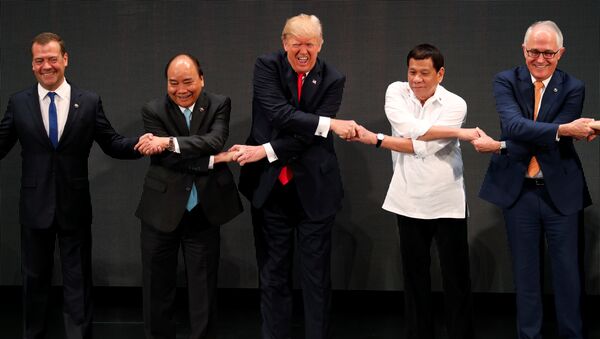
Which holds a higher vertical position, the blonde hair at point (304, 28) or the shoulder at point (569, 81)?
the blonde hair at point (304, 28)

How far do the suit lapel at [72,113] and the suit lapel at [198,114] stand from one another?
0.65 metres

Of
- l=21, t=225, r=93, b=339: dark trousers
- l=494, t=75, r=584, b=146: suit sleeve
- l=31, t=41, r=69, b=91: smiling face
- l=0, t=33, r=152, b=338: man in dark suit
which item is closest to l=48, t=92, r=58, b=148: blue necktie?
l=0, t=33, r=152, b=338: man in dark suit

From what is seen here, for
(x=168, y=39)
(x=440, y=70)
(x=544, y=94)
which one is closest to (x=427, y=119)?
(x=440, y=70)

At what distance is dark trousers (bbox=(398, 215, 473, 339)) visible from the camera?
368 cm

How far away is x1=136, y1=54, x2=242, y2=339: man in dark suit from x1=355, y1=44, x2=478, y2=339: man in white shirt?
0.82 m

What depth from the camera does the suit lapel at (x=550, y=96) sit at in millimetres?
3643

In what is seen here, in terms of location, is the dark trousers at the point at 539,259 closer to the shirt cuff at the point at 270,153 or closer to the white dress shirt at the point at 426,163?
the white dress shirt at the point at 426,163

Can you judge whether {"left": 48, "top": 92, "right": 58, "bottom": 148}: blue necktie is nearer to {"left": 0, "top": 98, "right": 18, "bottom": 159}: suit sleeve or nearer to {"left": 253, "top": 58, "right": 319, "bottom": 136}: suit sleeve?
{"left": 0, "top": 98, "right": 18, "bottom": 159}: suit sleeve

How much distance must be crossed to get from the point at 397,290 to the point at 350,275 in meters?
0.33

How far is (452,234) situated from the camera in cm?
367

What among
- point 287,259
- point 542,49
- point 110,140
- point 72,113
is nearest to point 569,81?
point 542,49

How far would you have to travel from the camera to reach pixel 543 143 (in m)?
3.57

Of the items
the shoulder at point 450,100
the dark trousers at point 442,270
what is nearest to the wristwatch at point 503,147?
the shoulder at point 450,100

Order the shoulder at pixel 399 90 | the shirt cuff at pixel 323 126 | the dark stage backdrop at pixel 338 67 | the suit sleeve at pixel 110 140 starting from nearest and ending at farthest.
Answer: the shirt cuff at pixel 323 126, the shoulder at pixel 399 90, the suit sleeve at pixel 110 140, the dark stage backdrop at pixel 338 67
